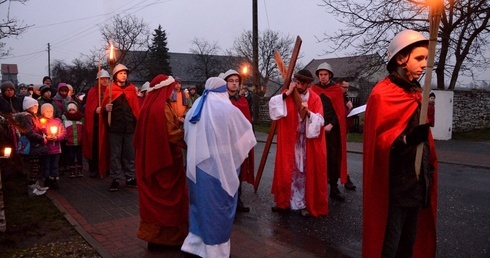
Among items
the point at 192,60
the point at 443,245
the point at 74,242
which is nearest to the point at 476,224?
the point at 443,245

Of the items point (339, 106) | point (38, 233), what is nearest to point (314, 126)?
point (339, 106)

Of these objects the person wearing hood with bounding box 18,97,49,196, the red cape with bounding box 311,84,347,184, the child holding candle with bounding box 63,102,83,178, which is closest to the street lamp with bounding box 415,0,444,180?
the red cape with bounding box 311,84,347,184

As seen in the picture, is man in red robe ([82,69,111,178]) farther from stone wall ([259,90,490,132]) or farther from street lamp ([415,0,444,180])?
stone wall ([259,90,490,132])

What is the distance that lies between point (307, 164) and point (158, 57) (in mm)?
46725

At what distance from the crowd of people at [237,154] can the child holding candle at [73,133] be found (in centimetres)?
53

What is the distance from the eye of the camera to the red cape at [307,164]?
18.3 ft

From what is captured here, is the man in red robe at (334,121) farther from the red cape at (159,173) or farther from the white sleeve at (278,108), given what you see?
the red cape at (159,173)

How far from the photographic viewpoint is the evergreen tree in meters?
48.9

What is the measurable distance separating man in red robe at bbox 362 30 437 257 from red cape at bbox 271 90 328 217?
252cm

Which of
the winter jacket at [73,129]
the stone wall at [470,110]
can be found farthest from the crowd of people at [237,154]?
the stone wall at [470,110]

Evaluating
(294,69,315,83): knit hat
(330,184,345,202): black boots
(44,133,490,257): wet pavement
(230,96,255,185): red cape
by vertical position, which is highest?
(294,69,315,83): knit hat

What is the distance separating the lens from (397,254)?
3170 millimetres

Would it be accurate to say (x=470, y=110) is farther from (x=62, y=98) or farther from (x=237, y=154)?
(x=237, y=154)

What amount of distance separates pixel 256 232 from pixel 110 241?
1.78 meters
